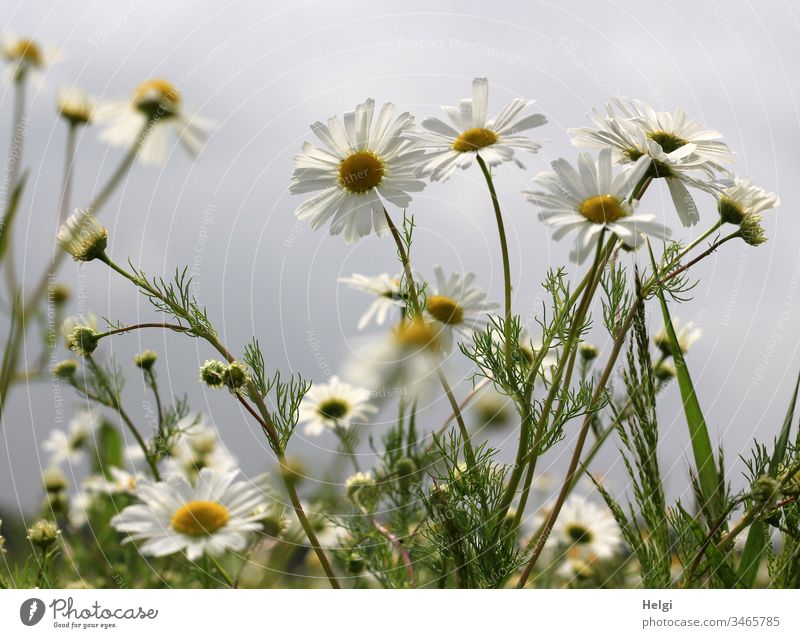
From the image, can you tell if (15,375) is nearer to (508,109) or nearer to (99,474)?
(99,474)

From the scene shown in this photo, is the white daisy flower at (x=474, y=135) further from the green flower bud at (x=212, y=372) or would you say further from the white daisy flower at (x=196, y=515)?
the white daisy flower at (x=196, y=515)

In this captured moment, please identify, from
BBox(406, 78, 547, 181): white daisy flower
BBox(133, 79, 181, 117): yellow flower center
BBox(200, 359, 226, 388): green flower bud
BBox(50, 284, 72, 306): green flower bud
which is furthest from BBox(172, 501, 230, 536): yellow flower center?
BBox(50, 284, 72, 306): green flower bud

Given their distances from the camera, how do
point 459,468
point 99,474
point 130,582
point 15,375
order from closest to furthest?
point 459,468 → point 15,375 → point 130,582 → point 99,474

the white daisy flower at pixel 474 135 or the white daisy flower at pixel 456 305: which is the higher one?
the white daisy flower at pixel 474 135

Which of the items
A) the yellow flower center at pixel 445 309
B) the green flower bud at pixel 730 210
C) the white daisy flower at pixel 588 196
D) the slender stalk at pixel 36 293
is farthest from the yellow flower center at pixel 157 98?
the green flower bud at pixel 730 210
